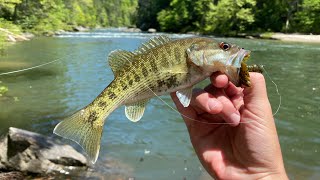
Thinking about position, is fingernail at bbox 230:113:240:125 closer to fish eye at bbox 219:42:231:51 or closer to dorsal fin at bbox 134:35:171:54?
fish eye at bbox 219:42:231:51

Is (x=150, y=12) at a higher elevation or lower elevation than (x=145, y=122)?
lower

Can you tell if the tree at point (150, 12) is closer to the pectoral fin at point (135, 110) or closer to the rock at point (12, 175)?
the rock at point (12, 175)

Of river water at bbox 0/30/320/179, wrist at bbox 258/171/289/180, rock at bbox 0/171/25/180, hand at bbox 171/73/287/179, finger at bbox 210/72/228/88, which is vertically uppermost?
finger at bbox 210/72/228/88

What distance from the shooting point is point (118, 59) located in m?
2.89

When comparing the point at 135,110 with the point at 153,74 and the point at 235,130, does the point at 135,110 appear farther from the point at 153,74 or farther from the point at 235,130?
the point at 235,130

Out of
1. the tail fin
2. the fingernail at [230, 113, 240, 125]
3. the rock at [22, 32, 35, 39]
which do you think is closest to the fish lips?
the fingernail at [230, 113, 240, 125]

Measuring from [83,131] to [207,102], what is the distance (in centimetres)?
89

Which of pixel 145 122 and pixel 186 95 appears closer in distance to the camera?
pixel 186 95

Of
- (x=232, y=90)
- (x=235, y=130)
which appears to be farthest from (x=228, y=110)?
(x=235, y=130)

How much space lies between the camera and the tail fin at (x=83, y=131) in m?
2.79

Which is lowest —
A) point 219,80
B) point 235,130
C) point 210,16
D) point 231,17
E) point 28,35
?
point 210,16

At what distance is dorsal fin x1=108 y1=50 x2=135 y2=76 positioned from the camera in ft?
9.49

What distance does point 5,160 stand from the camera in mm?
8352

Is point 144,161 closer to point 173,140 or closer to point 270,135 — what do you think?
point 173,140
